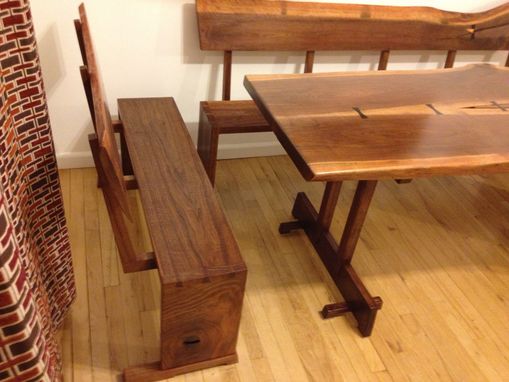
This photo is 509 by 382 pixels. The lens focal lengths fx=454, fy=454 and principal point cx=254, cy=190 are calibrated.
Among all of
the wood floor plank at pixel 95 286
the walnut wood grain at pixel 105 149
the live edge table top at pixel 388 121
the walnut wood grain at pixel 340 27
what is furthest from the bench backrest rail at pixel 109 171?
the walnut wood grain at pixel 340 27

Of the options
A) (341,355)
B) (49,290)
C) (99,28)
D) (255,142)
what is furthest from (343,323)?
(99,28)

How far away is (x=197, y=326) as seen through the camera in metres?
1.32

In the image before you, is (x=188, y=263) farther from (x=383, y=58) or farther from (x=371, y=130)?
(x=383, y=58)

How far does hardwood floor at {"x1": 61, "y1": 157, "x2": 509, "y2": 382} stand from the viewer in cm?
151

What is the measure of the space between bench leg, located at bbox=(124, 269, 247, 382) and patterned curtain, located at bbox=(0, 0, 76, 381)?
1.00 feet

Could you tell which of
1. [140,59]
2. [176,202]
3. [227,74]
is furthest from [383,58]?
[176,202]

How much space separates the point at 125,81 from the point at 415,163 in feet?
4.63

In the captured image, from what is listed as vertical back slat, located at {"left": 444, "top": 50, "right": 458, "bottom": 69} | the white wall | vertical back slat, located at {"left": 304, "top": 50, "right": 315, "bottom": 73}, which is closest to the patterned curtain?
the white wall

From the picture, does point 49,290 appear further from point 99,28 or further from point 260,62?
point 260,62

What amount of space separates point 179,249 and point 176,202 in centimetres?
21

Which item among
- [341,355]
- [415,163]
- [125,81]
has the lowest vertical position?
[341,355]

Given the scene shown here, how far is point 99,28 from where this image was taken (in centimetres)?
194

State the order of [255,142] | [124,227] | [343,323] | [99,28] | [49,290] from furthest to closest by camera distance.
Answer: [255,142], [99,28], [343,323], [49,290], [124,227]

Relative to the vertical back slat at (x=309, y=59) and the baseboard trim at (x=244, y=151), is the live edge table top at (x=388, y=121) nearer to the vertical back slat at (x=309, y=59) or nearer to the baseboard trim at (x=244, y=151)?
the vertical back slat at (x=309, y=59)
